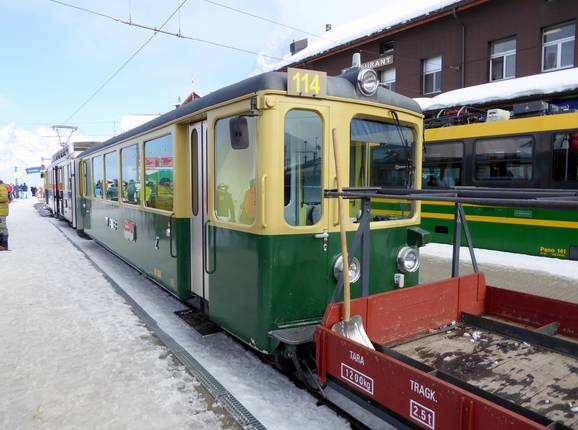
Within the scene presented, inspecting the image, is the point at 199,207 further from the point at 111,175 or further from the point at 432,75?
the point at 432,75

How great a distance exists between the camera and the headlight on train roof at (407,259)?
423 cm

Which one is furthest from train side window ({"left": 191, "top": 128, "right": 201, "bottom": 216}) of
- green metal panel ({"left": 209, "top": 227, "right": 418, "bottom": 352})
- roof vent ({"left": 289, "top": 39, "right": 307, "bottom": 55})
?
roof vent ({"left": 289, "top": 39, "right": 307, "bottom": 55})

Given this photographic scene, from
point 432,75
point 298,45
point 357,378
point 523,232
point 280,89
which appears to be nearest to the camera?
point 357,378

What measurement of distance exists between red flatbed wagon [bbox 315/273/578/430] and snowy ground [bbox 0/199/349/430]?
69cm

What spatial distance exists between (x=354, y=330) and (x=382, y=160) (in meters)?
1.76

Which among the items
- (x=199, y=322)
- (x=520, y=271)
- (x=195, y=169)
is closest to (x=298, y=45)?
(x=520, y=271)

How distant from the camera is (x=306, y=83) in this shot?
11.4 ft

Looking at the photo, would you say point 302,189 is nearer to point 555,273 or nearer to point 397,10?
point 555,273

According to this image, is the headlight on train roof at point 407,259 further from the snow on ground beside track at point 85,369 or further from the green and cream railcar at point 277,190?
the snow on ground beside track at point 85,369

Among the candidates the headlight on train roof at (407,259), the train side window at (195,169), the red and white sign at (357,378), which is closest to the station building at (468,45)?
the headlight on train roof at (407,259)

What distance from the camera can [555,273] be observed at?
7488 mm

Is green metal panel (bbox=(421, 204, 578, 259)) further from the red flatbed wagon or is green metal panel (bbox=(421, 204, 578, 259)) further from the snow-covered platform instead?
the red flatbed wagon

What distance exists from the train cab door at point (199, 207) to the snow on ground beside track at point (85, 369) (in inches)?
28.3

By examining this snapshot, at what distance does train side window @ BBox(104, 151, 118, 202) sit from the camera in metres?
7.72
